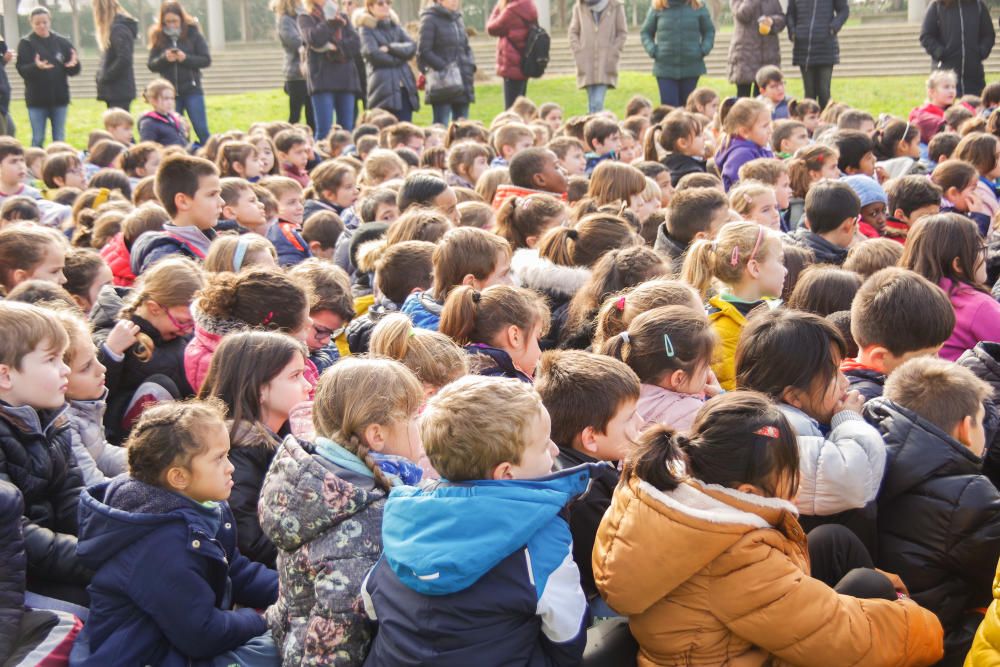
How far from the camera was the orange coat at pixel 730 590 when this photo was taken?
2754mm

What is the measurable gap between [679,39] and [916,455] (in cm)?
1266

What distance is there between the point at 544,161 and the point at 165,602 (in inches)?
201

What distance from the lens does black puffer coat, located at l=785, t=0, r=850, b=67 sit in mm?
15234

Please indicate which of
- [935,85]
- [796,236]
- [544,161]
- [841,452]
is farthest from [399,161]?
[935,85]

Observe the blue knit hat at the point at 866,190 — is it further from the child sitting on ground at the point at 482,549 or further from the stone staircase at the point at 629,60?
the stone staircase at the point at 629,60

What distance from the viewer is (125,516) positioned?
301 centimetres

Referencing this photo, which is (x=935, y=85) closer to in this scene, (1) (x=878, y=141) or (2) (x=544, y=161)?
(1) (x=878, y=141)

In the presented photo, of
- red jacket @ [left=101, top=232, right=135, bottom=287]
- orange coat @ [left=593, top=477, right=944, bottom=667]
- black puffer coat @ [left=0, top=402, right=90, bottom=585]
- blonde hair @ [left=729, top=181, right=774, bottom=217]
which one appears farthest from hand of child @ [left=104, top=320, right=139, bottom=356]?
blonde hair @ [left=729, top=181, right=774, bottom=217]

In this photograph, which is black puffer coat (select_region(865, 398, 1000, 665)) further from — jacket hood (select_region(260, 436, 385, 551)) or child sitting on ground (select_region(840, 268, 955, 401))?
jacket hood (select_region(260, 436, 385, 551))

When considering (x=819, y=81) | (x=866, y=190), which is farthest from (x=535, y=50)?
(x=866, y=190)

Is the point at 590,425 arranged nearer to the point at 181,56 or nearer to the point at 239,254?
the point at 239,254

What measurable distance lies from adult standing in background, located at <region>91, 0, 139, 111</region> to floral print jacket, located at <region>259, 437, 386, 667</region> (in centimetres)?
1441

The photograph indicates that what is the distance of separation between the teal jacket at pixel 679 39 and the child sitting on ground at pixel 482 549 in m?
13.0

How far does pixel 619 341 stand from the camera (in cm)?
390
